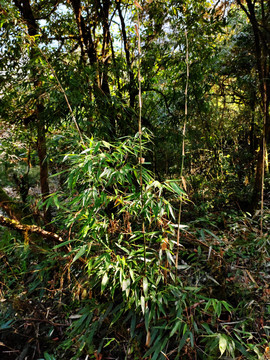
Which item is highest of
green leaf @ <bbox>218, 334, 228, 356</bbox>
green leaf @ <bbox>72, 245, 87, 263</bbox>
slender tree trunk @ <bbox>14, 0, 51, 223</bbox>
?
slender tree trunk @ <bbox>14, 0, 51, 223</bbox>

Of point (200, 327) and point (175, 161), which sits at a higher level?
point (175, 161)

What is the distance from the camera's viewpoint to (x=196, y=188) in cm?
283

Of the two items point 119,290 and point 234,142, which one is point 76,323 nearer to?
point 119,290

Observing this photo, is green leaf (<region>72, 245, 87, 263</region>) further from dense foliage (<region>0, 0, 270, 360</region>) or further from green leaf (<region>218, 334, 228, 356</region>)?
green leaf (<region>218, 334, 228, 356</region>)

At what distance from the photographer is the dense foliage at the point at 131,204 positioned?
1.17m

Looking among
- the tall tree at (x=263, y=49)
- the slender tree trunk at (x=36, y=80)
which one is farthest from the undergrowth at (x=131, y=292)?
the tall tree at (x=263, y=49)

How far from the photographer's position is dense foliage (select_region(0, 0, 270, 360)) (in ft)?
3.84

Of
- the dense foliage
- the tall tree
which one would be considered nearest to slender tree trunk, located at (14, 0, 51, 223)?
the dense foliage

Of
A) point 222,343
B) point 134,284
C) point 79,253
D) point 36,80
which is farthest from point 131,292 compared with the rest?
point 36,80

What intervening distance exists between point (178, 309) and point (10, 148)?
95.0 inches

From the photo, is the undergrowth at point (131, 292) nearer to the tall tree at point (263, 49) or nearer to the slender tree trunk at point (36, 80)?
the slender tree trunk at point (36, 80)

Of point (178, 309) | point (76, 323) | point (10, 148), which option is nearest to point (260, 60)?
point (178, 309)

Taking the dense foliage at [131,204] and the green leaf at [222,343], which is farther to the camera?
the dense foliage at [131,204]

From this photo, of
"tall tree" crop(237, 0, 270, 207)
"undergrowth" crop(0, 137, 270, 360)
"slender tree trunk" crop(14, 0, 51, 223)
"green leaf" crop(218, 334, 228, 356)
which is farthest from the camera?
"tall tree" crop(237, 0, 270, 207)
